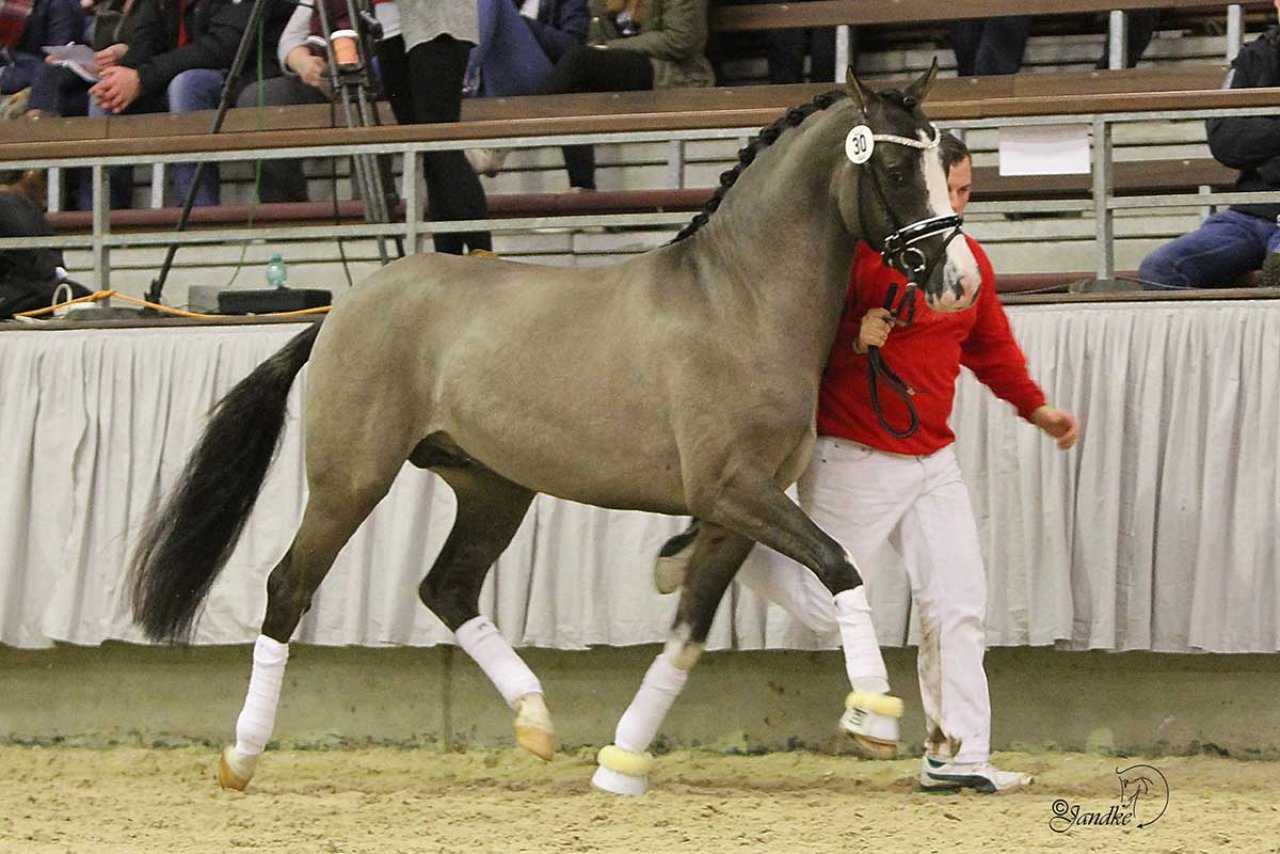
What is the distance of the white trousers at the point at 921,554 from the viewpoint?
468 centimetres

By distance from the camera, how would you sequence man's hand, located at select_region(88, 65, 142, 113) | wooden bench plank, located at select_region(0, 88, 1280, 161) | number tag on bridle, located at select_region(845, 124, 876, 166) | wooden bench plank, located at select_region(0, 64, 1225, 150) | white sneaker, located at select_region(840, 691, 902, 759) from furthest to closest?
man's hand, located at select_region(88, 65, 142, 113)
wooden bench plank, located at select_region(0, 64, 1225, 150)
wooden bench plank, located at select_region(0, 88, 1280, 161)
number tag on bridle, located at select_region(845, 124, 876, 166)
white sneaker, located at select_region(840, 691, 902, 759)

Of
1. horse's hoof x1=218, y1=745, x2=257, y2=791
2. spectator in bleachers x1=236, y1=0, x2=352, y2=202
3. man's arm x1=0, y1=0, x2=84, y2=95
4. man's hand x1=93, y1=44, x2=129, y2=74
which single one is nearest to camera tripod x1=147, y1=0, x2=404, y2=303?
spectator in bleachers x1=236, y1=0, x2=352, y2=202

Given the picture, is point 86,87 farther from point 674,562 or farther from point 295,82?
point 674,562

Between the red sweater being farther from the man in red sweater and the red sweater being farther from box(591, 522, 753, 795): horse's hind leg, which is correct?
box(591, 522, 753, 795): horse's hind leg

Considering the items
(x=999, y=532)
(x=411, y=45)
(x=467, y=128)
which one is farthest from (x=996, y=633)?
(x=411, y=45)

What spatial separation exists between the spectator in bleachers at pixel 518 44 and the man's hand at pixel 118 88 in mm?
1743

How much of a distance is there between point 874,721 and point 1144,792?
3.81 feet

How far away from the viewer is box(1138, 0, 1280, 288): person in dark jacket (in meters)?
5.82

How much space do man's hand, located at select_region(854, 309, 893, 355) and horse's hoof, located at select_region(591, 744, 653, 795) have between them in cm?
127

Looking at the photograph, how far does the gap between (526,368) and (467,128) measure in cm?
149

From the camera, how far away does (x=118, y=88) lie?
900 cm

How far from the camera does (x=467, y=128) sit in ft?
19.6

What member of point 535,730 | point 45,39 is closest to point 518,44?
point 45,39

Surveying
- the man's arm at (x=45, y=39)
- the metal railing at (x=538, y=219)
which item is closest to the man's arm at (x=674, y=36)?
the metal railing at (x=538, y=219)
